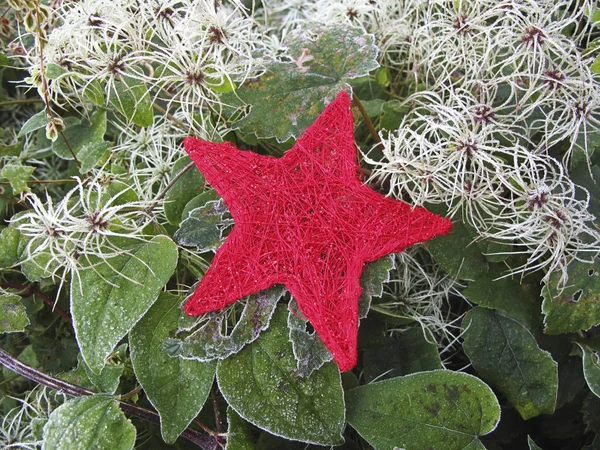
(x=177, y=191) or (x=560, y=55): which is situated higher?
(x=560, y=55)

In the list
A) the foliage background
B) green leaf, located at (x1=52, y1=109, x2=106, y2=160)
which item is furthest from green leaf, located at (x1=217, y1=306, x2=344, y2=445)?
green leaf, located at (x1=52, y1=109, x2=106, y2=160)

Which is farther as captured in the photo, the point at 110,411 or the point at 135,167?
the point at 135,167

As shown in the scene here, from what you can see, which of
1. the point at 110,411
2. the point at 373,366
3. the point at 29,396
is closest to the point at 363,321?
the point at 373,366

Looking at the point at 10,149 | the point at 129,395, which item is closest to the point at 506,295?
the point at 129,395

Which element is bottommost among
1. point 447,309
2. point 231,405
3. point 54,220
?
point 447,309

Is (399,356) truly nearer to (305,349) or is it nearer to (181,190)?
(305,349)

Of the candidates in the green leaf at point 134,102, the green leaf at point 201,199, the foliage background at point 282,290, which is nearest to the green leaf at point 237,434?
the foliage background at point 282,290

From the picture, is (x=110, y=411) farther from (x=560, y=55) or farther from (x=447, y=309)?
(x=560, y=55)
